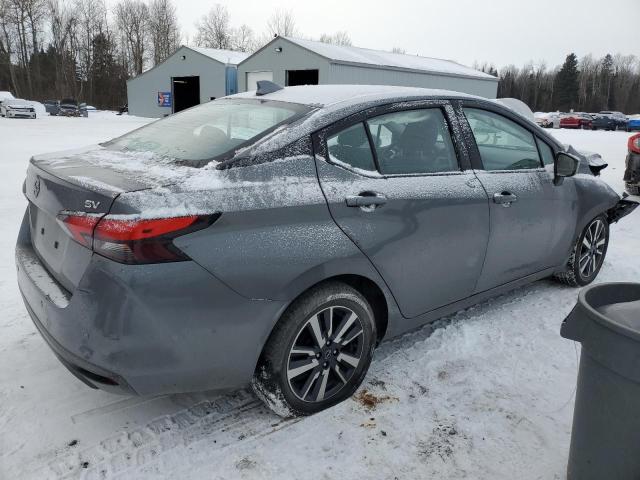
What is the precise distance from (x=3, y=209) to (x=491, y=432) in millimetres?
6252

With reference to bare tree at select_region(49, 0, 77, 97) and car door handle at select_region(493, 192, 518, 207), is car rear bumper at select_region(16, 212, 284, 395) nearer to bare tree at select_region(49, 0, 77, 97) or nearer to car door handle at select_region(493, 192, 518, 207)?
car door handle at select_region(493, 192, 518, 207)

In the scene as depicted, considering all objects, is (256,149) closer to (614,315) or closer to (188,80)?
(614,315)

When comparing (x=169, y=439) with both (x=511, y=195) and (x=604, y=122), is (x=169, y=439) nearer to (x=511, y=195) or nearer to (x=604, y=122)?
(x=511, y=195)

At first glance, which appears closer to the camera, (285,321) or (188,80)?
(285,321)

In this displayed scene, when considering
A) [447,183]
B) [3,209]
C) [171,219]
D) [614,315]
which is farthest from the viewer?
[3,209]

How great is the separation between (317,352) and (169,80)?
127ft

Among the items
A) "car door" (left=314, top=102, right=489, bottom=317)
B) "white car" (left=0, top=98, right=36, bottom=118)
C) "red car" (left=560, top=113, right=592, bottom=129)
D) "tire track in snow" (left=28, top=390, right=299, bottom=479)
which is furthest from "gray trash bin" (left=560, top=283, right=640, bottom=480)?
"red car" (left=560, top=113, right=592, bottom=129)

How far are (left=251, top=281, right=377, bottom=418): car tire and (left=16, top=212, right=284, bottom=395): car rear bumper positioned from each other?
0.44ft

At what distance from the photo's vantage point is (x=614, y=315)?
1763 millimetres

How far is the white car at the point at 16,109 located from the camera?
27.8 metres

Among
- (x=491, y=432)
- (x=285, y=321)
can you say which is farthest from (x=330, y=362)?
(x=491, y=432)

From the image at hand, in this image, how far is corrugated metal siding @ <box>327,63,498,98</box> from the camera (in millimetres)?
26188

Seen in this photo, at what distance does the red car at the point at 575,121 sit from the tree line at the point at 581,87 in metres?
46.0

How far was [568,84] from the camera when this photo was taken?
272 feet
